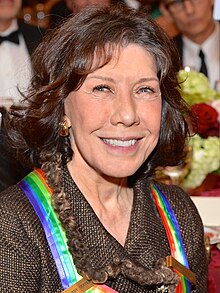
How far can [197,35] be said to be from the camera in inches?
189

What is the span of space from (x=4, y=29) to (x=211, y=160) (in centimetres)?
179

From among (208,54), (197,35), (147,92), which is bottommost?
(208,54)

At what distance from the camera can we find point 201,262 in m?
2.02

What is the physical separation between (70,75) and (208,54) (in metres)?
3.10

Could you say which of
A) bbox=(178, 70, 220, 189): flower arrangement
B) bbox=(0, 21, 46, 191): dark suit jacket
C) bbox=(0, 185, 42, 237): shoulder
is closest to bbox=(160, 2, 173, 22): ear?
bbox=(178, 70, 220, 189): flower arrangement

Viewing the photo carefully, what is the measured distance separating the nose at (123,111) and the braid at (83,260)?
0.21m

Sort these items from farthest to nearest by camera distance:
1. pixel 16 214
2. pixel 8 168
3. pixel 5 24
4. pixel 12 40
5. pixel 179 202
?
pixel 5 24 < pixel 12 40 < pixel 8 168 < pixel 179 202 < pixel 16 214

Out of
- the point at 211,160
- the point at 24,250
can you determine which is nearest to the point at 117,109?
the point at 24,250

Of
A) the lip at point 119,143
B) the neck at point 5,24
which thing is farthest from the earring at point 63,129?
the neck at point 5,24

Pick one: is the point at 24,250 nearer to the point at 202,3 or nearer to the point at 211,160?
the point at 211,160

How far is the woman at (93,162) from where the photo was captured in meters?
1.75

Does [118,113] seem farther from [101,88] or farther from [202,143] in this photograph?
[202,143]

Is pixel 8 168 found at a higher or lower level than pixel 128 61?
lower

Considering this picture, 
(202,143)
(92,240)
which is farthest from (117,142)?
(202,143)
